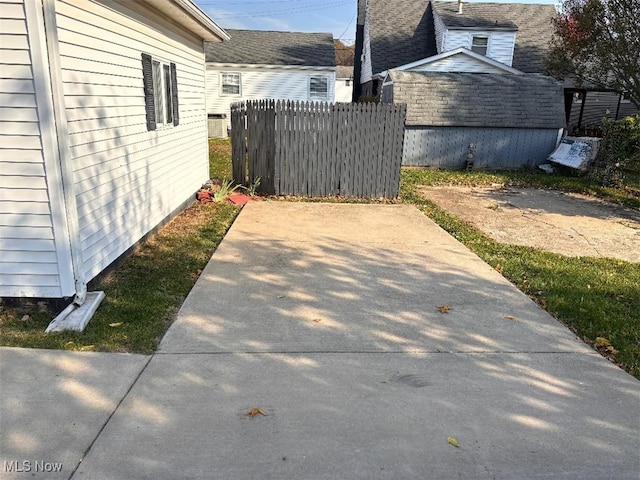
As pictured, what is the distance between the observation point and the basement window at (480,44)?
21562mm

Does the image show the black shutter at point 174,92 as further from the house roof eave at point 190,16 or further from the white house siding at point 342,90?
the white house siding at point 342,90

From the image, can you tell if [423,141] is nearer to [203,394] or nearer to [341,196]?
[341,196]

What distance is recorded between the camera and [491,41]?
21.5 m

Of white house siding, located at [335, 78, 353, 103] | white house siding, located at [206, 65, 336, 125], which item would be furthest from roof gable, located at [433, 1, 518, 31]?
white house siding, located at [335, 78, 353, 103]

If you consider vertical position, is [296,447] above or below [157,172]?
below

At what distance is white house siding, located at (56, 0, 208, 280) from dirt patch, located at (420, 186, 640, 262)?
506cm

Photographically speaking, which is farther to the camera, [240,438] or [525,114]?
[525,114]

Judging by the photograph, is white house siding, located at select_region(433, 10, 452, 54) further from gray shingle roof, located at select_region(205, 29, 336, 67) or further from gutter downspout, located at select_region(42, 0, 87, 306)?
gutter downspout, located at select_region(42, 0, 87, 306)

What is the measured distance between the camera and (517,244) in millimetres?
6895

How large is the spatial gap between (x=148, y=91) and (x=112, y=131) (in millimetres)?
1341

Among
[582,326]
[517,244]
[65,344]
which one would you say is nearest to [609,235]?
[517,244]

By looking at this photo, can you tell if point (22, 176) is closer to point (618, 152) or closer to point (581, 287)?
point (581, 287)

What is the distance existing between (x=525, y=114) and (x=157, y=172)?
39.0 feet

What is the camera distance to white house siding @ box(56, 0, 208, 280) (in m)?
4.14
